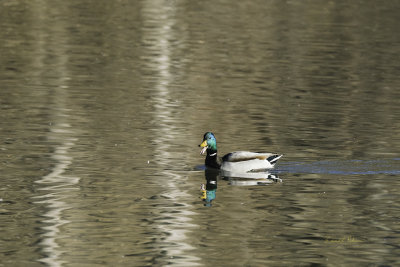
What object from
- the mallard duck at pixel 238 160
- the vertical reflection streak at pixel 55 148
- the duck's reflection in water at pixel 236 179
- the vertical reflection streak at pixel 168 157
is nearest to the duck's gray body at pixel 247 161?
the mallard duck at pixel 238 160

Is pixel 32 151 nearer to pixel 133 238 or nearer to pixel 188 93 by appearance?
pixel 133 238

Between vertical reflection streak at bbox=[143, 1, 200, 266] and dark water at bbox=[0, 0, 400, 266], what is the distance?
0.14 feet

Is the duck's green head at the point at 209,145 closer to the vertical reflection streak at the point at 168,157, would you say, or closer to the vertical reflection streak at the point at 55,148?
the vertical reflection streak at the point at 168,157

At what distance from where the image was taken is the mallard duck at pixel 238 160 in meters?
19.0

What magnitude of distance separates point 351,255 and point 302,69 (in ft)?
73.0

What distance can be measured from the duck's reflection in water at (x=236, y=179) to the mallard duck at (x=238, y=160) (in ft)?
0.32

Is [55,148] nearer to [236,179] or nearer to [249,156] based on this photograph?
[236,179]

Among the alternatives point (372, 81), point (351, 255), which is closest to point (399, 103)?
point (372, 81)

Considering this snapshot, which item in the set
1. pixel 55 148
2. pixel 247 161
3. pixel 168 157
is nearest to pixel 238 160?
pixel 247 161

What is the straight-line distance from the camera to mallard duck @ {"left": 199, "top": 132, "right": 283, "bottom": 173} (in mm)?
19016

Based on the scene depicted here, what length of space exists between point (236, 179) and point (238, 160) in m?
0.38

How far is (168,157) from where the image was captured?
791 inches

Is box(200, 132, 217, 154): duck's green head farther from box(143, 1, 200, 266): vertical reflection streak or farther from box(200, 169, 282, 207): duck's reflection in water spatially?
box(143, 1, 200, 266): vertical reflection streak

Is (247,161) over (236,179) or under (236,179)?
over
